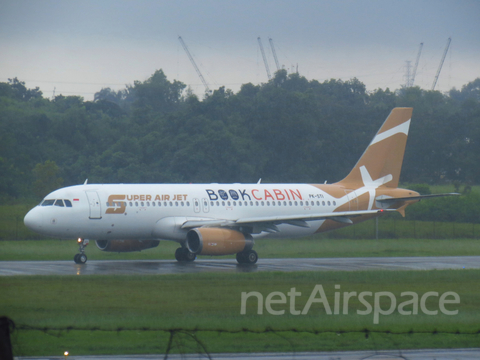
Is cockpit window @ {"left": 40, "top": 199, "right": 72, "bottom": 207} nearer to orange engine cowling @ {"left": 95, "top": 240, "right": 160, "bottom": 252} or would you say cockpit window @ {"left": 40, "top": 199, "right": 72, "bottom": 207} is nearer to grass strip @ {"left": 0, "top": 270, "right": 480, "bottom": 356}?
orange engine cowling @ {"left": 95, "top": 240, "right": 160, "bottom": 252}

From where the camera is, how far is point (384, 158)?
4391 centimetres

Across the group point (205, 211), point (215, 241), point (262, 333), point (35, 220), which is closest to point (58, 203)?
point (35, 220)

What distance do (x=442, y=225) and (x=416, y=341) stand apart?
41.9 meters

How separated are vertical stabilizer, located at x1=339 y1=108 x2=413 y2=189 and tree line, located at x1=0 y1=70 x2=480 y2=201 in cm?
2476

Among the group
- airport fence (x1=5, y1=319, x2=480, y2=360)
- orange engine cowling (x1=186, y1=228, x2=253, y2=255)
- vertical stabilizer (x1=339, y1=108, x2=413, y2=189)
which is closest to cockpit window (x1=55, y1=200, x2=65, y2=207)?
orange engine cowling (x1=186, y1=228, x2=253, y2=255)

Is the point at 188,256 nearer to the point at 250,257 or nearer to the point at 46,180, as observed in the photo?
the point at 250,257

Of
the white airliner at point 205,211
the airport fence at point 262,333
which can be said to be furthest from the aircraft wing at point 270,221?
the airport fence at point 262,333

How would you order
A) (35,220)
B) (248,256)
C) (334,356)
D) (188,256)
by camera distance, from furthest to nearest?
(188,256)
(248,256)
(35,220)
(334,356)

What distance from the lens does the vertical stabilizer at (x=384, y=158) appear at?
142 ft

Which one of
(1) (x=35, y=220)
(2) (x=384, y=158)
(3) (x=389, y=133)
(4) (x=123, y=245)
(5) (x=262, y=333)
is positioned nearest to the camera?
(5) (x=262, y=333)

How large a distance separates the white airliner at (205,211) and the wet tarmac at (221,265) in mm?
1047

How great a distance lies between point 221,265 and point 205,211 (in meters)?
3.54

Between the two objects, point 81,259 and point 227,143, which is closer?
point 81,259

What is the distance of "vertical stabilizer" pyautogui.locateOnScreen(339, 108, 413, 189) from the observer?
4334 cm
